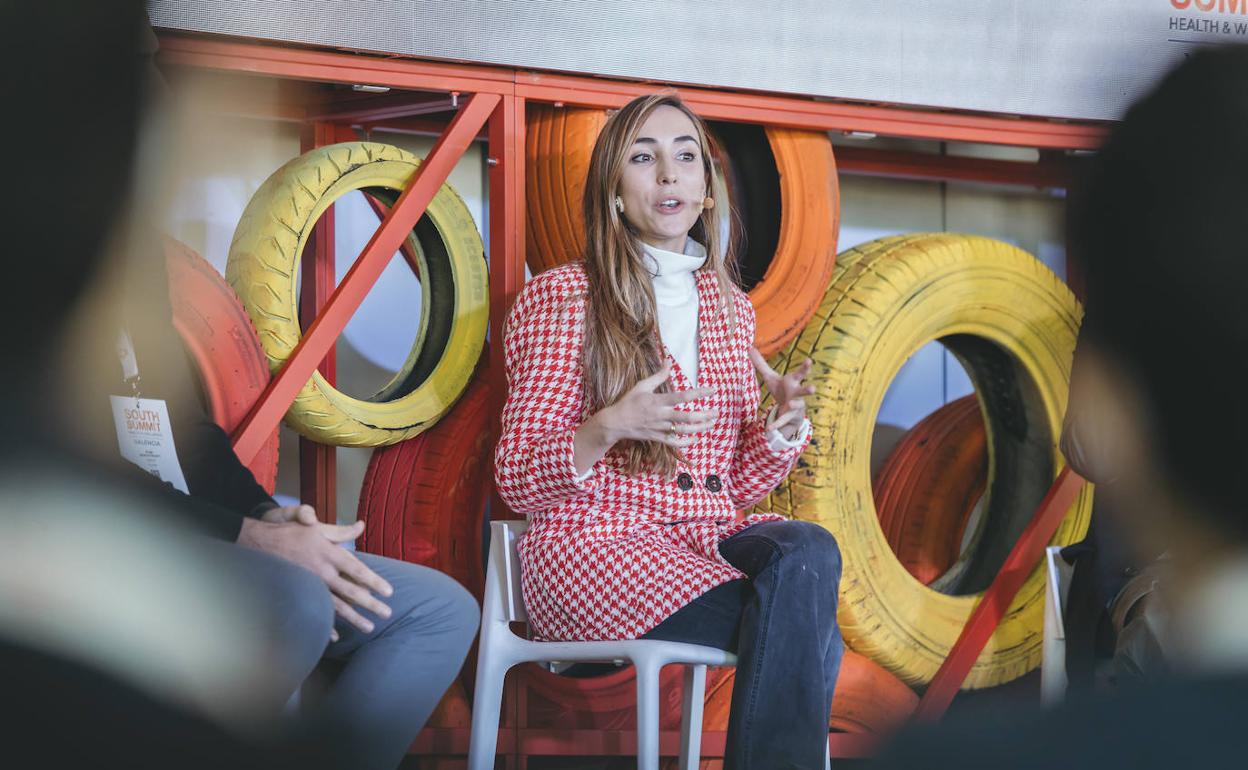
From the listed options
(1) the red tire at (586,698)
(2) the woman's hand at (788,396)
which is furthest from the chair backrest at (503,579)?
(2) the woman's hand at (788,396)

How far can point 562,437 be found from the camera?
1924 mm

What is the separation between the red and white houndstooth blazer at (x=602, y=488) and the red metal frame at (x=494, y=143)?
1.02ft

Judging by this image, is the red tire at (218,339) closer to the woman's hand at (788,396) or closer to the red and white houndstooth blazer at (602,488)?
the red and white houndstooth blazer at (602,488)

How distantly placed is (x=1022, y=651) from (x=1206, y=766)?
8.55 ft

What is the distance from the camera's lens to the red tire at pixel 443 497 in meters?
2.46

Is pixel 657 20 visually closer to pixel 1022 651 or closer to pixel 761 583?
pixel 761 583

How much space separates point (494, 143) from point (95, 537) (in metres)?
1.75

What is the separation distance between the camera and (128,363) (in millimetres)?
1438

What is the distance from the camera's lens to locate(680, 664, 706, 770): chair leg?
6.82 ft

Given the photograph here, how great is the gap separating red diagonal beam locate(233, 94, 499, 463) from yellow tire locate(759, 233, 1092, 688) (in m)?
0.81

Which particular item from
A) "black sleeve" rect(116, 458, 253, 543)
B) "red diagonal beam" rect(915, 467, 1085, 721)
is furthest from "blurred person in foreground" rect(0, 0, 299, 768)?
"red diagonal beam" rect(915, 467, 1085, 721)

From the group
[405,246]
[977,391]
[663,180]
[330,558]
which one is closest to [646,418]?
[663,180]

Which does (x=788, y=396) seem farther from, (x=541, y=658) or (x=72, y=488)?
(x=72, y=488)

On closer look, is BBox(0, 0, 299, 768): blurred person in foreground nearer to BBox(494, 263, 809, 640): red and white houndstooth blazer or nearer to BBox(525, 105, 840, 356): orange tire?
BBox(494, 263, 809, 640): red and white houndstooth blazer
